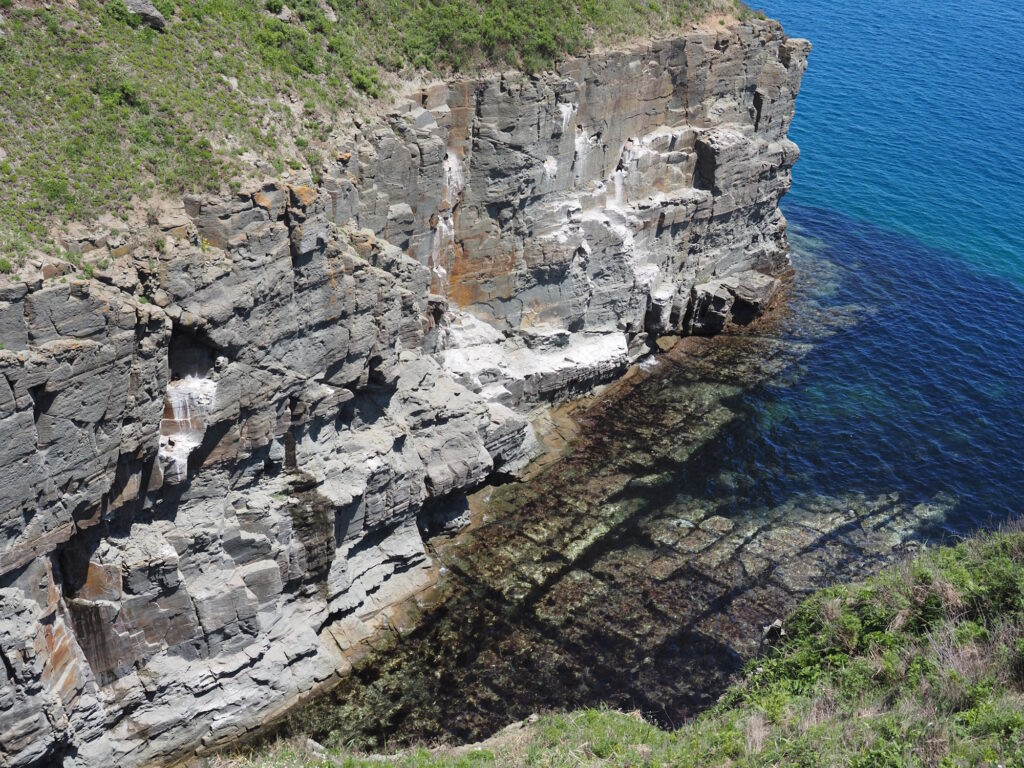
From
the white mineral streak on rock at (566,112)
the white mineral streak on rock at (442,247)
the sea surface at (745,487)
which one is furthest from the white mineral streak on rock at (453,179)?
the sea surface at (745,487)

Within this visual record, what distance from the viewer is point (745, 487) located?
165 feet

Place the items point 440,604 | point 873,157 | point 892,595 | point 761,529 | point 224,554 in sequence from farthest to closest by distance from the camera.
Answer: point 873,157 → point 761,529 → point 440,604 → point 224,554 → point 892,595

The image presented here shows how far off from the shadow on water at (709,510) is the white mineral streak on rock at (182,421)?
1076cm

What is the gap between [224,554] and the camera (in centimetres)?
3572

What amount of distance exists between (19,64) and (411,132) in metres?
15.7

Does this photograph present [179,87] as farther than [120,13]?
Yes

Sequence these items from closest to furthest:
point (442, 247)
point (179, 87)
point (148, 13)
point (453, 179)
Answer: point (179, 87) < point (148, 13) < point (453, 179) < point (442, 247)

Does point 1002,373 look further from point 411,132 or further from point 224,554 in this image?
point 224,554

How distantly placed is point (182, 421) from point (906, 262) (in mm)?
59538

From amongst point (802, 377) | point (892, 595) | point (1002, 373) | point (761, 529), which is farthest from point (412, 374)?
point (1002, 373)

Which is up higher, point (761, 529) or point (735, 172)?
point (735, 172)

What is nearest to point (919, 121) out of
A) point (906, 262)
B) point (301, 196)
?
point (906, 262)

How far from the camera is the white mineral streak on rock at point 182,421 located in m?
32.9

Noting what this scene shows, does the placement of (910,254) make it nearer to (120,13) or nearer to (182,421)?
(120,13)
